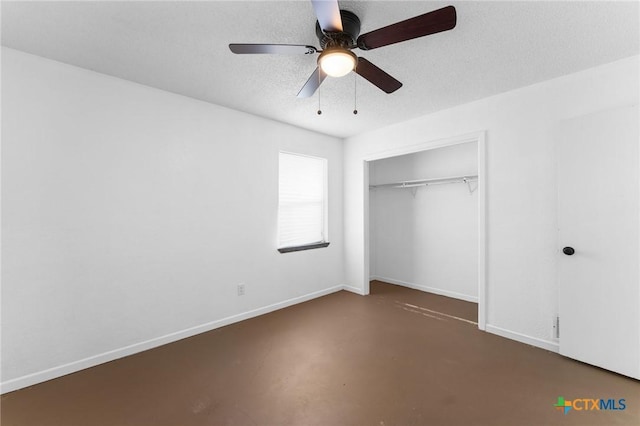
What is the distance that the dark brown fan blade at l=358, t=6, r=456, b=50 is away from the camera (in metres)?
1.35

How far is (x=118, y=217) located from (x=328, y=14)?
2346mm

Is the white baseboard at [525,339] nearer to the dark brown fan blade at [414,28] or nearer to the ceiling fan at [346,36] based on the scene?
the ceiling fan at [346,36]

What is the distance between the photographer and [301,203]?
402 cm

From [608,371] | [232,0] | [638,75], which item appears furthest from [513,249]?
[232,0]

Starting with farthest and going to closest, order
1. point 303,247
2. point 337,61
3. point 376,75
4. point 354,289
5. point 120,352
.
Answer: point 354,289
point 303,247
point 120,352
point 376,75
point 337,61

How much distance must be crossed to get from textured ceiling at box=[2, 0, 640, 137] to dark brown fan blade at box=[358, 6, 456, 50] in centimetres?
22

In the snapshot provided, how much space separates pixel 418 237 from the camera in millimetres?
4520

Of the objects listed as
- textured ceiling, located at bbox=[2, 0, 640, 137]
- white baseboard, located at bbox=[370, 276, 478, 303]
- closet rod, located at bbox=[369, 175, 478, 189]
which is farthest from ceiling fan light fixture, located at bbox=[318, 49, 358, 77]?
white baseboard, located at bbox=[370, 276, 478, 303]

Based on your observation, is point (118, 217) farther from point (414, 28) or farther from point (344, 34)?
point (414, 28)

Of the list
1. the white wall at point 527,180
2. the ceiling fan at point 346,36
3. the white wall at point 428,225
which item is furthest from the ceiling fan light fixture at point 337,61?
the white wall at point 428,225

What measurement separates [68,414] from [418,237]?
4295 millimetres

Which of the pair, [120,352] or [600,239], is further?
[120,352]

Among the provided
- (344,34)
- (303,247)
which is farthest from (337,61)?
(303,247)

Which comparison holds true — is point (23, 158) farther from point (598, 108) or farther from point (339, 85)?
point (598, 108)
